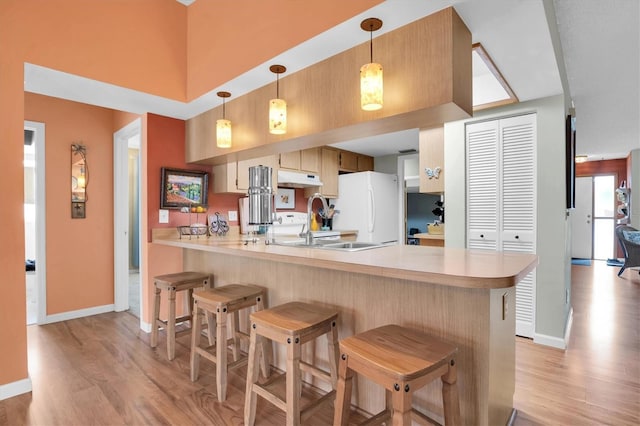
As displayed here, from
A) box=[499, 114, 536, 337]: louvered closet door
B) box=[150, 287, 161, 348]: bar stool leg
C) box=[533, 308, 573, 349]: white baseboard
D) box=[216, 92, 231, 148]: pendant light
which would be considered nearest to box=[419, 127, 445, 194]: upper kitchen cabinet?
box=[499, 114, 536, 337]: louvered closet door

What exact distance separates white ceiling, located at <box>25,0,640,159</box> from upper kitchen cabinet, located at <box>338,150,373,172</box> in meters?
2.52

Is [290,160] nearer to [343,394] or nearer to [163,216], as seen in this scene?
[163,216]

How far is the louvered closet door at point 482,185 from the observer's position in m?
3.05

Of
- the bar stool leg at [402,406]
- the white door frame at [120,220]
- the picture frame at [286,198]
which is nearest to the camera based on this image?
the bar stool leg at [402,406]

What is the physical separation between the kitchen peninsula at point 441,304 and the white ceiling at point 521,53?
3.97 feet

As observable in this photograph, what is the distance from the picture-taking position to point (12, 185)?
2.12m

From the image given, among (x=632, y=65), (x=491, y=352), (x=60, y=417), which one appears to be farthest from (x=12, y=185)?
(x=632, y=65)

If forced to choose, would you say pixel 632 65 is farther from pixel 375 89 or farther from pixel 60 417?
pixel 60 417

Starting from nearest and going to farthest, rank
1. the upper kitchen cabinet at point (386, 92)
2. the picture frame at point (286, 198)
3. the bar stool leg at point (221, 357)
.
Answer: the upper kitchen cabinet at point (386, 92)
the bar stool leg at point (221, 357)
the picture frame at point (286, 198)

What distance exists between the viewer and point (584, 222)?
7941mm

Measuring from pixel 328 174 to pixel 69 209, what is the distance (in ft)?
10.6

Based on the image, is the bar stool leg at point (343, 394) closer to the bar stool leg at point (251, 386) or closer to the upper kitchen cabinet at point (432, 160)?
the bar stool leg at point (251, 386)

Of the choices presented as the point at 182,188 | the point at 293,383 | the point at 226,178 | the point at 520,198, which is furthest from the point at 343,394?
the point at 182,188

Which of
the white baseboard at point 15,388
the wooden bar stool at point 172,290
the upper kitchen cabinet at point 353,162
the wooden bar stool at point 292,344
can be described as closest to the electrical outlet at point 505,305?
the wooden bar stool at point 292,344
